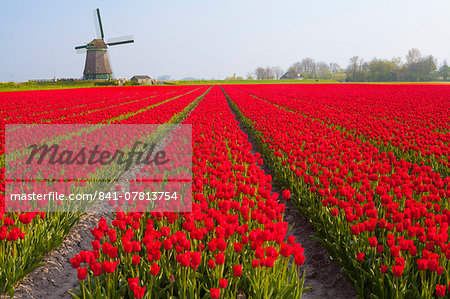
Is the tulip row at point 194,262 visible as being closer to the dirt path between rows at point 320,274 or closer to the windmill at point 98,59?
the dirt path between rows at point 320,274

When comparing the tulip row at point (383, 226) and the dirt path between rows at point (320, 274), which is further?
the dirt path between rows at point (320, 274)

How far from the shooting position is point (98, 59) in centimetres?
7306

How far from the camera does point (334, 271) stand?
434cm

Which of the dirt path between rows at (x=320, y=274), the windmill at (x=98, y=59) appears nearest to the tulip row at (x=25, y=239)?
the dirt path between rows at (x=320, y=274)

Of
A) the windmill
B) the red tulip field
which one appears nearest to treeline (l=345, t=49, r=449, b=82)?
the windmill

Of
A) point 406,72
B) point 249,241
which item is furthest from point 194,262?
point 406,72

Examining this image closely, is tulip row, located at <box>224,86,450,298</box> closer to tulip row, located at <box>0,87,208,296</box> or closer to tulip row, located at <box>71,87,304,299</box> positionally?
tulip row, located at <box>71,87,304,299</box>

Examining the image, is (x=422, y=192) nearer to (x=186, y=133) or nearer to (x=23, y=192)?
(x=23, y=192)

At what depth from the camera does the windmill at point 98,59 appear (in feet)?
233

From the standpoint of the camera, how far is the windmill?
71062mm

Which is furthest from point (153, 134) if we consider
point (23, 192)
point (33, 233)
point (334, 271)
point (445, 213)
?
point (445, 213)

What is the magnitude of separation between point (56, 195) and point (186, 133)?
5220 mm

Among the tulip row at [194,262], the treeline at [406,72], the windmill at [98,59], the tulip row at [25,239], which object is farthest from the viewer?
the treeline at [406,72]

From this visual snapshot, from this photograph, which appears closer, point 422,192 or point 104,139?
point 422,192
